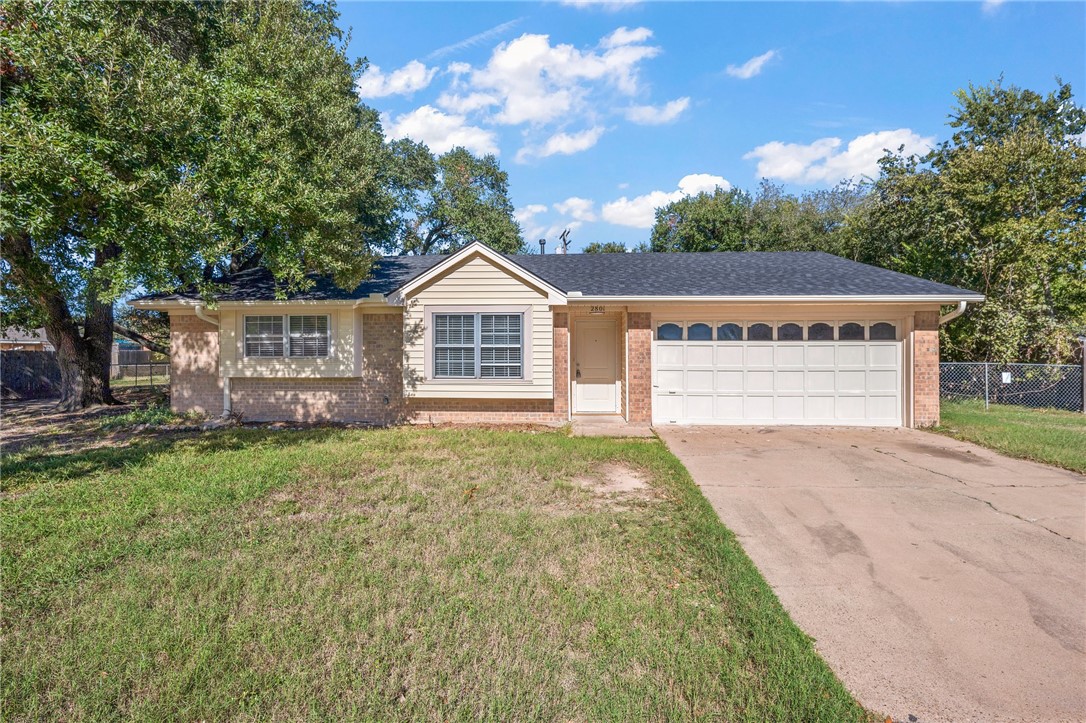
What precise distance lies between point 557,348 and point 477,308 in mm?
1921

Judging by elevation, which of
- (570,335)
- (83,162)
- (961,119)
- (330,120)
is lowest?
(570,335)

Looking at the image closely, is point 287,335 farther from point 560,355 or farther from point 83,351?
point 83,351

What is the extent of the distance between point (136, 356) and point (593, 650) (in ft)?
112

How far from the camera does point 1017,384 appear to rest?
12.9 m

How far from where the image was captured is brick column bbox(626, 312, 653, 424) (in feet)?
33.2

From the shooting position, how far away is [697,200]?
2925 centimetres

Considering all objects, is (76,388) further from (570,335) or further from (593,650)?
(593,650)

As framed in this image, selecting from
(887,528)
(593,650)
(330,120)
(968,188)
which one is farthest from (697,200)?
(593,650)

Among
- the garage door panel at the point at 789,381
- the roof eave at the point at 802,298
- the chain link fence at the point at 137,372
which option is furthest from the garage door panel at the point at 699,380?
the chain link fence at the point at 137,372

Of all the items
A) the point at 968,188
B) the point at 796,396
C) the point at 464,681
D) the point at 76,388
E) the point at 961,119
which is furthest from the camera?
the point at 961,119

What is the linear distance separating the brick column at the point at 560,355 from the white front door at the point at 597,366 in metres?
1.10

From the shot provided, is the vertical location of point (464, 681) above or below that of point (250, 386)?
below

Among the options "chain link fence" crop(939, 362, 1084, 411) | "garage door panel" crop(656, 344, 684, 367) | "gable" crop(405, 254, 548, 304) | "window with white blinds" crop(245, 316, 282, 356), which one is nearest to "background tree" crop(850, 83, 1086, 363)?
"chain link fence" crop(939, 362, 1084, 411)

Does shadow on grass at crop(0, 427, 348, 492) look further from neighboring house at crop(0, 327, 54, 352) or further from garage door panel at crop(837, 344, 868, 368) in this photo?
neighboring house at crop(0, 327, 54, 352)
